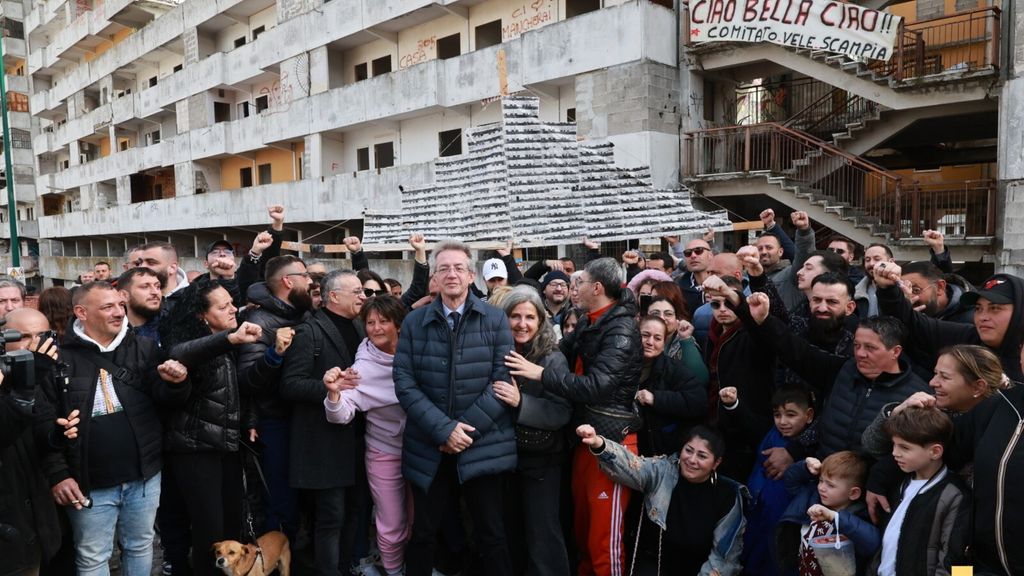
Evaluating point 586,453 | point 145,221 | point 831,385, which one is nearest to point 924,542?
point 831,385

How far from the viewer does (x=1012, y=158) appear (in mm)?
10352

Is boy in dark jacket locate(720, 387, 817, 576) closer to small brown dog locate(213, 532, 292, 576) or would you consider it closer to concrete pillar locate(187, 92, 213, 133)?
small brown dog locate(213, 532, 292, 576)

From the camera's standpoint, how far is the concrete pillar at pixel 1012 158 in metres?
9.95

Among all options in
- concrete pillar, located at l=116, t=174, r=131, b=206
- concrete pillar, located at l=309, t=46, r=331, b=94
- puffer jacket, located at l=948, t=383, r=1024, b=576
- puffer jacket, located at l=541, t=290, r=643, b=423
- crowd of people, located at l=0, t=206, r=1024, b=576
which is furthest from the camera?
concrete pillar, located at l=116, t=174, r=131, b=206

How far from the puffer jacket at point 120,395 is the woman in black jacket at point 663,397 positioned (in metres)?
2.64

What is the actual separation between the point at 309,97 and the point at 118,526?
18976 millimetres

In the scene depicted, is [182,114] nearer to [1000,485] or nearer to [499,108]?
[499,108]

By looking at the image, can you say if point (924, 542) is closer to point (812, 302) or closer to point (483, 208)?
point (812, 302)

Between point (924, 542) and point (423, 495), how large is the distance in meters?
2.41

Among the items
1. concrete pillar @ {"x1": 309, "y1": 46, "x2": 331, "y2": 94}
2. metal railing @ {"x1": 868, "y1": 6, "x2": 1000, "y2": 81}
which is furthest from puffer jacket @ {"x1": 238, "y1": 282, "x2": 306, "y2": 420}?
concrete pillar @ {"x1": 309, "y1": 46, "x2": 331, "y2": 94}

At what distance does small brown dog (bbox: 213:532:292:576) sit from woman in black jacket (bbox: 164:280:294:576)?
5.8 inches

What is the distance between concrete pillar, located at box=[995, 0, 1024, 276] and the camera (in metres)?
9.95

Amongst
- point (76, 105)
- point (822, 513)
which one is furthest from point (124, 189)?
point (822, 513)

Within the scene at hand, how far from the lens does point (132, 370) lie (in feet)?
11.1
